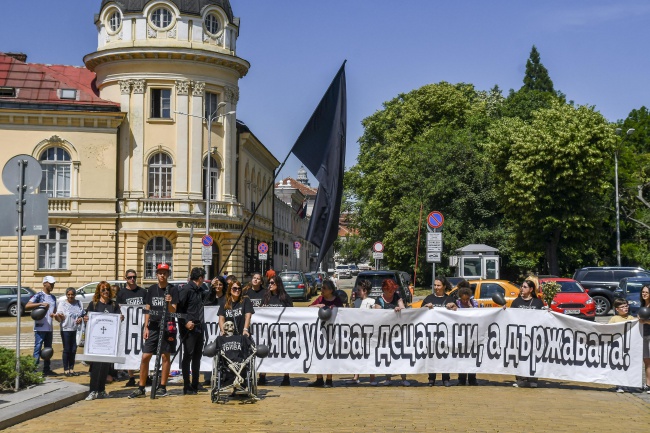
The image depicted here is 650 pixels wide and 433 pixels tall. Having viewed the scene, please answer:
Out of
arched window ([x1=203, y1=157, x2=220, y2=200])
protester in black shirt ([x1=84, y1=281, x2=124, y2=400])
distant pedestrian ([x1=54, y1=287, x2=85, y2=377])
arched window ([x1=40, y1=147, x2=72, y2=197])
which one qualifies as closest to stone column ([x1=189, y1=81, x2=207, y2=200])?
arched window ([x1=203, y1=157, x2=220, y2=200])

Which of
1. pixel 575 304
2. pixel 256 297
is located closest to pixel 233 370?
pixel 256 297

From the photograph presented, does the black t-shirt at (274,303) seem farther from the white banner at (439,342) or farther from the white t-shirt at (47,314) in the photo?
the white t-shirt at (47,314)

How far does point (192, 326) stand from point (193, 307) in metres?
0.29

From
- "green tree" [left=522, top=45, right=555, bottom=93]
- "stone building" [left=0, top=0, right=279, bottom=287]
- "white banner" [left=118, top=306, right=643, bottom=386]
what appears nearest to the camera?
"white banner" [left=118, top=306, right=643, bottom=386]

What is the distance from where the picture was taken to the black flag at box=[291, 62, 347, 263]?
14930 millimetres

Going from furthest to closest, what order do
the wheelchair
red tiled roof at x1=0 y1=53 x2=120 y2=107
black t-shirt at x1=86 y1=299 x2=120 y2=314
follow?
red tiled roof at x1=0 y1=53 x2=120 y2=107
black t-shirt at x1=86 y1=299 x2=120 y2=314
the wheelchair

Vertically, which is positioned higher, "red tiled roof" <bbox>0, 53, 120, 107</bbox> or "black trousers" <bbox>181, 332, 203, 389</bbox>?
"red tiled roof" <bbox>0, 53, 120, 107</bbox>

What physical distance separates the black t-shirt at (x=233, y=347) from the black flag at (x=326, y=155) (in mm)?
2070

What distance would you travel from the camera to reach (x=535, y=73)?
92500 millimetres

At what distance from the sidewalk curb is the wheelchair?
2.03 metres

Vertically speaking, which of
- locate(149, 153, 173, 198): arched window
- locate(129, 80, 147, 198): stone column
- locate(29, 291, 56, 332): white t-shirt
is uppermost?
locate(129, 80, 147, 198): stone column

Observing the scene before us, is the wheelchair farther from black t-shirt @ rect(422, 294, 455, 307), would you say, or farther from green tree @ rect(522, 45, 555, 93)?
green tree @ rect(522, 45, 555, 93)

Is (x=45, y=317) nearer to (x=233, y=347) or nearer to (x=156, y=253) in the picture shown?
(x=233, y=347)

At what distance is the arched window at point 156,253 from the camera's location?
5059cm
